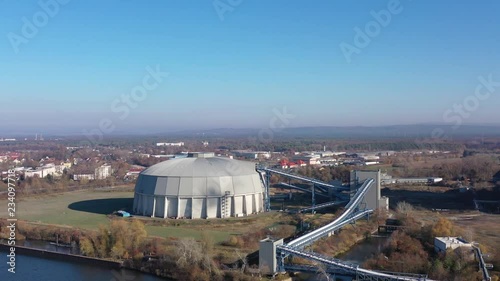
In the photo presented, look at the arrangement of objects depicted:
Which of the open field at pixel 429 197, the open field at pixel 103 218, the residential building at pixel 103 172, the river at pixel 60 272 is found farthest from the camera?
the residential building at pixel 103 172

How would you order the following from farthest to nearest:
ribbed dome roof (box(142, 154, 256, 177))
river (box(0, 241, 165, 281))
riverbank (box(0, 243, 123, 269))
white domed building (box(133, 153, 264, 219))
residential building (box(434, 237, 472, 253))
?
ribbed dome roof (box(142, 154, 256, 177)) < white domed building (box(133, 153, 264, 219)) < riverbank (box(0, 243, 123, 269)) < residential building (box(434, 237, 472, 253)) < river (box(0, 241, 165, 281))

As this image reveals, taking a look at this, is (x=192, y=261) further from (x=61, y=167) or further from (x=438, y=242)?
(x=61, y=167)

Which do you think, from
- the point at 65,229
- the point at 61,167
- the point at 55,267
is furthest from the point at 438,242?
the point at 61,167

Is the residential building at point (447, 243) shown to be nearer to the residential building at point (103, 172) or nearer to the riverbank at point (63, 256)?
the riverbank at point (63, 256)

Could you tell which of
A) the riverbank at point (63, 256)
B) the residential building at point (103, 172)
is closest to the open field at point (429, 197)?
the riverbank at point (63, 256)

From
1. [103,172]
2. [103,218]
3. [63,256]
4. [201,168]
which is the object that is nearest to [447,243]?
[201,168]

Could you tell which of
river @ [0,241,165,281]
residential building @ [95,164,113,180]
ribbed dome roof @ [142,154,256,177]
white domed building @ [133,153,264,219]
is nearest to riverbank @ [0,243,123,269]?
river @ [0,241,165,281]

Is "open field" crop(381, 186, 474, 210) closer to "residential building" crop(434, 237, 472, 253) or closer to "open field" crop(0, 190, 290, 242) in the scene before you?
"open field" crop(0, 190, 290, 242)
